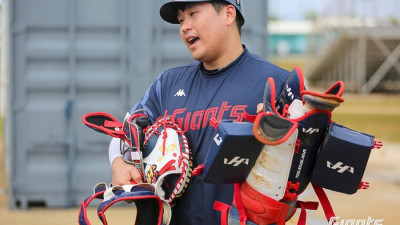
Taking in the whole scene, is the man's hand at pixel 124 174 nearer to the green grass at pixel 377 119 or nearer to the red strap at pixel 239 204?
the red strap at pixel 239 204

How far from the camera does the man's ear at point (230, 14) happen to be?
123 inches

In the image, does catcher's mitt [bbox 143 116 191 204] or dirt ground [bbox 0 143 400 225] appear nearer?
catcher's mitt [bbox 143 116 191 204]

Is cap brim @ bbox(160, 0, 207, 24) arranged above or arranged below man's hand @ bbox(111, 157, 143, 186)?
above

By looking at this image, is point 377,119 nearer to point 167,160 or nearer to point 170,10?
point 170,10

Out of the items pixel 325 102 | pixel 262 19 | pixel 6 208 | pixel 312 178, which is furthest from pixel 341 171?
A: pixel 6 208

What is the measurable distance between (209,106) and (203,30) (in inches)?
13.0

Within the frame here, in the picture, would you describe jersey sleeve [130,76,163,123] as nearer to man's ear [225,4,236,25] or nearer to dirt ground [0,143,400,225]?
man's ear [225,4,236,25]

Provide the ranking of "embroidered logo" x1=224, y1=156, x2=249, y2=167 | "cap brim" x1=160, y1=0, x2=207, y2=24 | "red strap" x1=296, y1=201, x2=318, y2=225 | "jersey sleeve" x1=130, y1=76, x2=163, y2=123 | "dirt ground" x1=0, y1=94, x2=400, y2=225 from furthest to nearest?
1. "dirt ground" x1=0, y1=94, x2=400, y2=225
2. "jersey sleeve" x1=130, y1=76, x2=163, y2=123
3. "cap brim" x1=160, y1=0, x2=207, y2=24
4. "red strap" x1=296, y1=201, x2=318, y2=225
5. "embroidered logo" x1=224, y1=156, x2=249, y2=167

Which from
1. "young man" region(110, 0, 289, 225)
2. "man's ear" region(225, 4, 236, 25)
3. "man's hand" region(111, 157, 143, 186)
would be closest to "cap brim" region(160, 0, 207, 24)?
"young man" region(110, 0, 289, 225)

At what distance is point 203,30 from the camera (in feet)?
10.1

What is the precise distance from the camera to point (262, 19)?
26.8 ft

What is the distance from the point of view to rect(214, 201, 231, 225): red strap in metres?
Answer: 2.80

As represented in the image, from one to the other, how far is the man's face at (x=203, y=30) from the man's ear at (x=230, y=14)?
0.13 feet

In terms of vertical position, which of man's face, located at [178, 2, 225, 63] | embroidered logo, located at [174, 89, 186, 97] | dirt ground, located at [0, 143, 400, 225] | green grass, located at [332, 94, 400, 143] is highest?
man's face, located at [178, 2, 225, 63]
